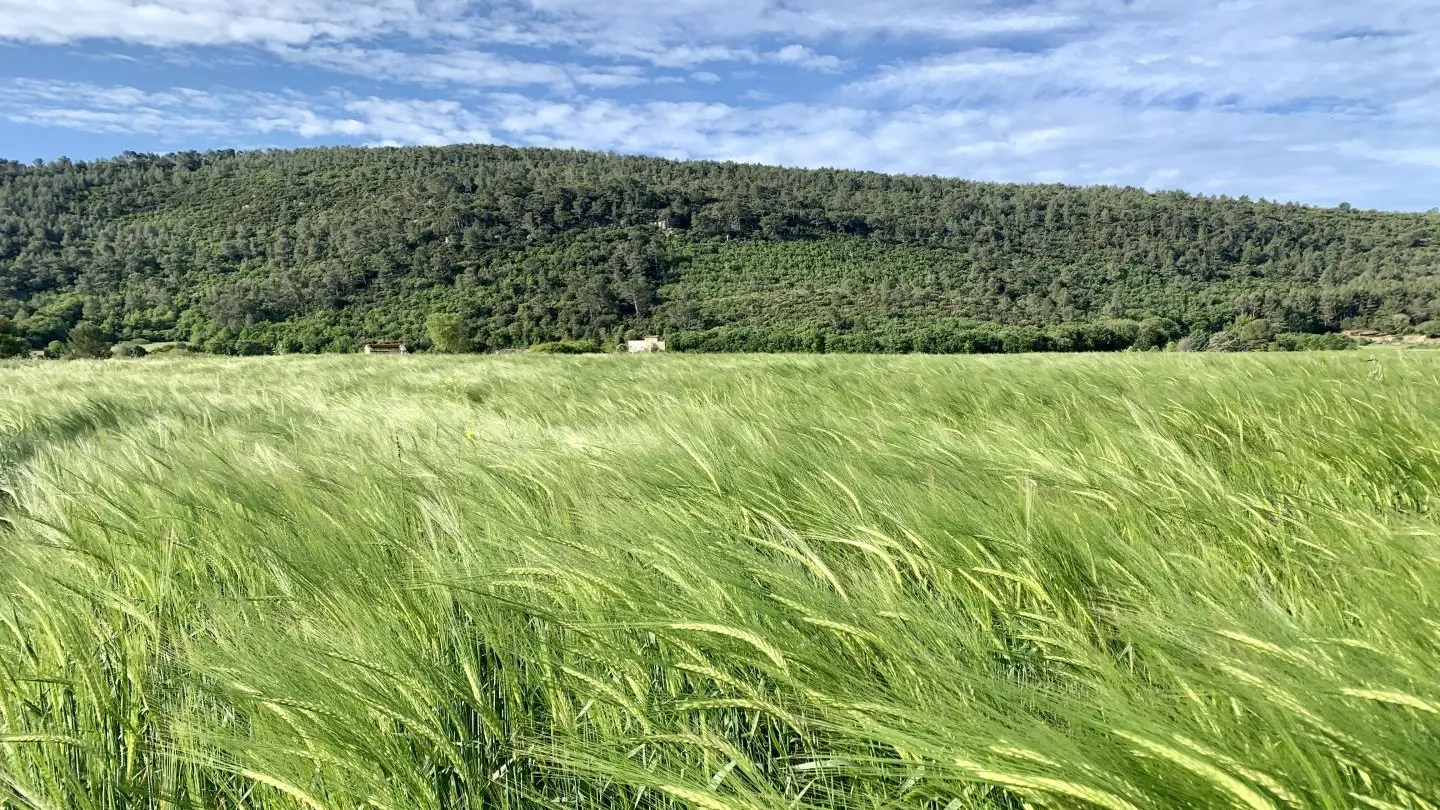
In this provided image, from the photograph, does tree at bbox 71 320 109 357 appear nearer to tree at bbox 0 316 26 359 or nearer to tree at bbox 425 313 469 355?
tree at bbox 0 316 26 359

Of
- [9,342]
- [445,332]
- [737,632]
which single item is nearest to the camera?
[737,632]

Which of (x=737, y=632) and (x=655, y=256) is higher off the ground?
(x=655, y=256)

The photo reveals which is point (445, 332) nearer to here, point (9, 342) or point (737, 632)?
point (9, 342)

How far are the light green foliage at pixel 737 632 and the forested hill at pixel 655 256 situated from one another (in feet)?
139

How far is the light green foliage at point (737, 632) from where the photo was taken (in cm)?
60

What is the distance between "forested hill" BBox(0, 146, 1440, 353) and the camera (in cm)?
5353

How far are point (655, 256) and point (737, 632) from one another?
77941mm

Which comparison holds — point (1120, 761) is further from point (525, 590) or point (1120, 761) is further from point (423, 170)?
point (423, 170)

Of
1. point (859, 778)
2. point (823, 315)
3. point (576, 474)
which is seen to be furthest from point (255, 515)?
point (823, 315)

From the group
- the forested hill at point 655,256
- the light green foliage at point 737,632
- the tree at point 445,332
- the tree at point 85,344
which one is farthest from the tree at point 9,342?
the light green foliage at point 737,632

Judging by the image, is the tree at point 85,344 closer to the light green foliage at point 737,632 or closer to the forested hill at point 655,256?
the forested hill at point 655,256

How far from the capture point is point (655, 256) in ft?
252

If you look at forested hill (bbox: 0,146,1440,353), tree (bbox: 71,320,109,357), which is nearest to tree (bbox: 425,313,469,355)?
forested hill (bbox: 0,146,1440,353)

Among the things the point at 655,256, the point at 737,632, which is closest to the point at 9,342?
the point at 737,632
